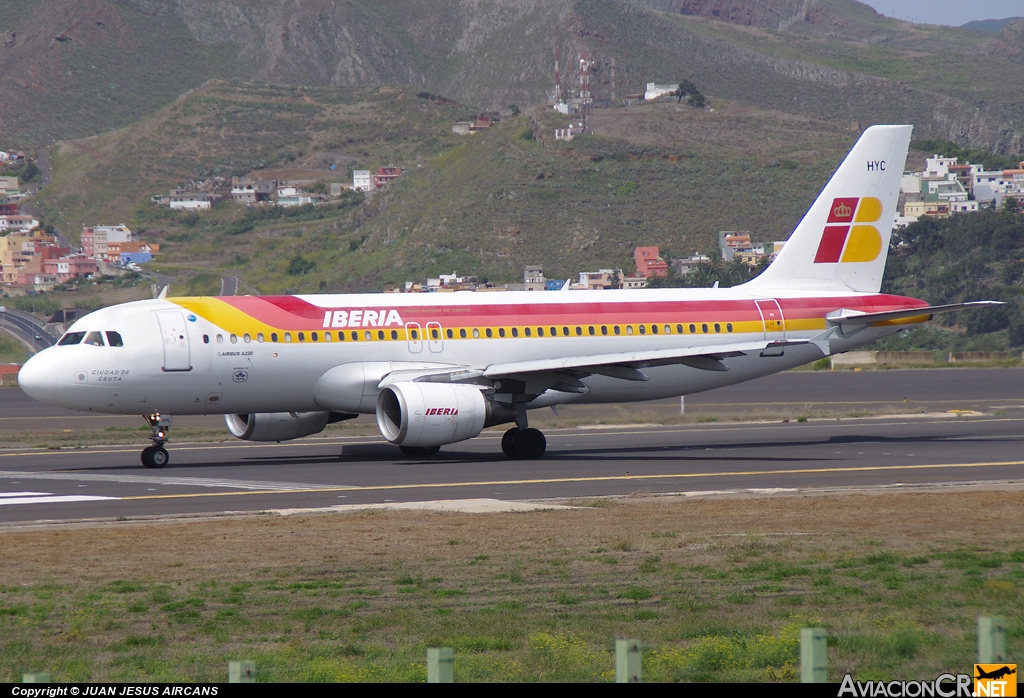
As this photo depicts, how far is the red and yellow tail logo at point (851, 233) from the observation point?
123 ft

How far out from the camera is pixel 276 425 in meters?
32.8

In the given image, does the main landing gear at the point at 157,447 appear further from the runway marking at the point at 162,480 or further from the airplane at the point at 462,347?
the runway marking at the point at 162,480

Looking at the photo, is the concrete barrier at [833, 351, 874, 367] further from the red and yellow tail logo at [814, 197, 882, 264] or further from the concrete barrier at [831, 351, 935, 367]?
the red and yellow tail logo at [814, 197, 882, 264]

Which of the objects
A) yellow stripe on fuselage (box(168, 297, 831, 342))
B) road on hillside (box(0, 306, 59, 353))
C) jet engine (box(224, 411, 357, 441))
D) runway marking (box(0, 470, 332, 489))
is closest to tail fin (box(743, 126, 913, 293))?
yellow stripe on fuselage (box(168, 297, 831, 342))

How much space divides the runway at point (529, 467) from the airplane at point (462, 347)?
1.40 metres

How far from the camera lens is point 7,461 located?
3216cm

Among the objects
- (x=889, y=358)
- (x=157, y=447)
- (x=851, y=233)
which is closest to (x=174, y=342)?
(x=157, y=447)

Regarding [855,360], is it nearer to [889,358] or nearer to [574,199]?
[889,358]

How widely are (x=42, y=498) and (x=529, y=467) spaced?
36.2 ft

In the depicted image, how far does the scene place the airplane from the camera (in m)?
29.3

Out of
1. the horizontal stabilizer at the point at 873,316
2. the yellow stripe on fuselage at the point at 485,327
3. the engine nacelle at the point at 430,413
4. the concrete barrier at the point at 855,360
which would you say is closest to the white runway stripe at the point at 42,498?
the yellow stripe on fuselage at the point at 485,327

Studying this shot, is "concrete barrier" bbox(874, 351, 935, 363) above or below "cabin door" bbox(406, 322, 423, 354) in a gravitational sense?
above

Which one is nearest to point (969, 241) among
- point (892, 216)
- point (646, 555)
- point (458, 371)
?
point (892, 216)

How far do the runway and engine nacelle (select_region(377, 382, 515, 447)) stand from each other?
81 centimetres
